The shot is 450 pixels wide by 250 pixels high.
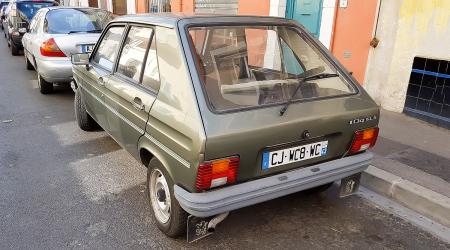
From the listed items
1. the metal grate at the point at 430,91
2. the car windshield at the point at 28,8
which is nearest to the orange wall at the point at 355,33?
the metal grate at the point at 430,91

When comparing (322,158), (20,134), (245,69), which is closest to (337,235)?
(322,158)

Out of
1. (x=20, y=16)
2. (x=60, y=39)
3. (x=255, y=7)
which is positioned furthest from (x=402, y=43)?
(x=20, y=16)

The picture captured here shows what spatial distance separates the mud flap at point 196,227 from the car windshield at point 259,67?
29.3 inches

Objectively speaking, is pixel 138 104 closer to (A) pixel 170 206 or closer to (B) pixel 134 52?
(B) pixel 134 52

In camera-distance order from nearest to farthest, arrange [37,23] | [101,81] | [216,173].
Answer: [216,173] → [101,81] → [37,23]

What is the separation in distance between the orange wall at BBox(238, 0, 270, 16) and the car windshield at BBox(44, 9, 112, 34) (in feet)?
10.5

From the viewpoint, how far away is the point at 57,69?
21.2 ft

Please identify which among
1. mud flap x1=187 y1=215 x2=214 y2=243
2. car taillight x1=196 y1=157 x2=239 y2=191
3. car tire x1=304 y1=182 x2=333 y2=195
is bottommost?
car tire x1=304 y1=182 x2=333 y2=195

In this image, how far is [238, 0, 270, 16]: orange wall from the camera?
816cm

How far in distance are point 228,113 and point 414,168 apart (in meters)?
2.56

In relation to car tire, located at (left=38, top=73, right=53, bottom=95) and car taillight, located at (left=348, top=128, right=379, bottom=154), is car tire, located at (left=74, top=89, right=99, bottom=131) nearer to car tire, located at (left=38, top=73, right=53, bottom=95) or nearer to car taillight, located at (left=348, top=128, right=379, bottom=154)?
car tire, located at (left=38, top=73, right=53, bottom=95)

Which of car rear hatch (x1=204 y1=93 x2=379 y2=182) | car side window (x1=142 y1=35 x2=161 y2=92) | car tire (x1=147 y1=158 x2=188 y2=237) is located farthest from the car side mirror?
car rear hatch (x1=204 y1=93 x2=379 y2=182)

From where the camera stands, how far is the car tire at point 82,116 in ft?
16.6

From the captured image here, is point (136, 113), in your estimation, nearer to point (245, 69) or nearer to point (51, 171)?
point (245, 69)
